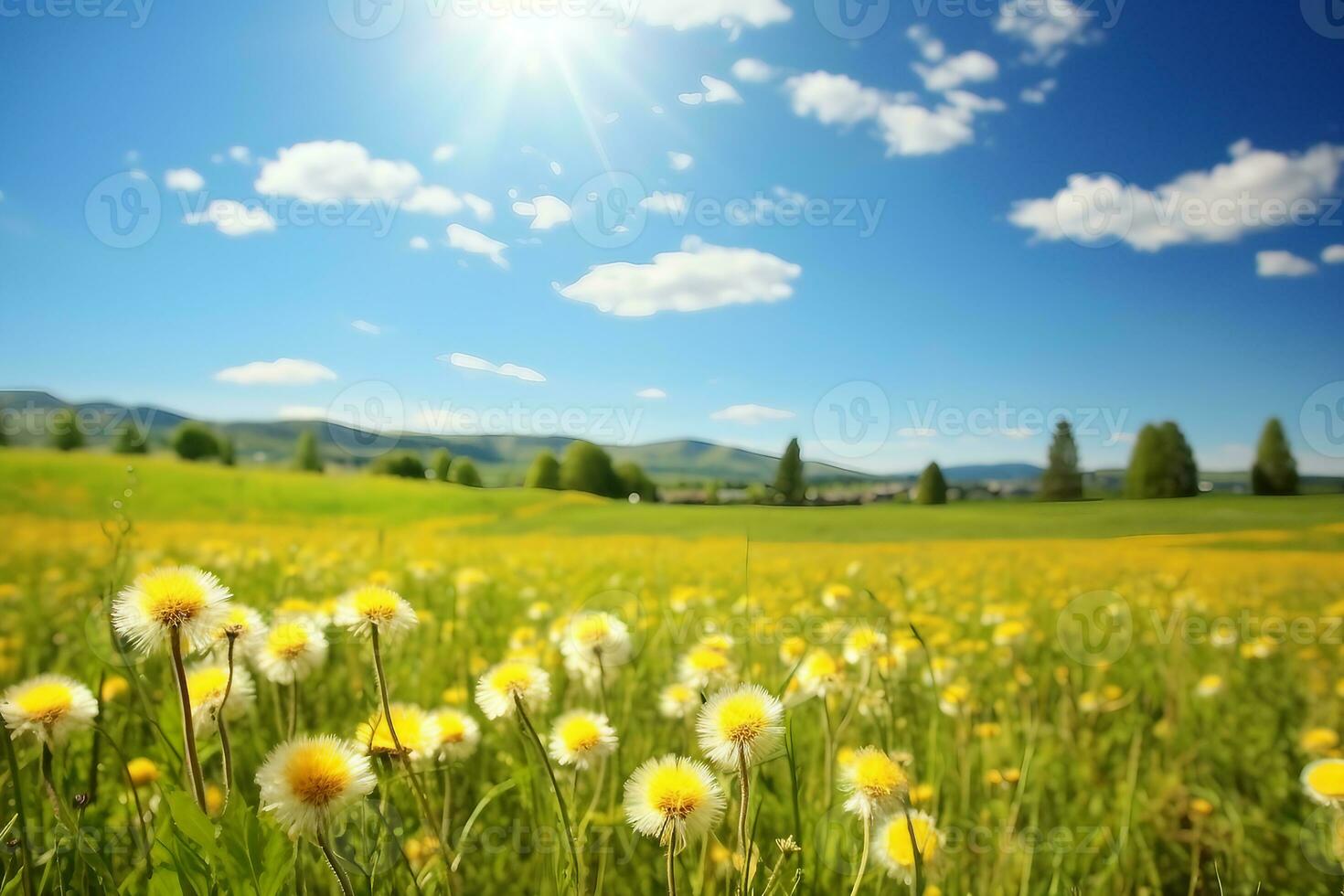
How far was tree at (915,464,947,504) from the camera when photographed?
5.09 m

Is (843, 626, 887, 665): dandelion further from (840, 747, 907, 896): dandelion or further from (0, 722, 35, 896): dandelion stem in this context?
(0, 722, 35, 896): dandelion stem

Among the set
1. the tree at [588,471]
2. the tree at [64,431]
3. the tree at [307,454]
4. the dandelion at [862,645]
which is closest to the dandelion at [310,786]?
the dandelion at [862,645]

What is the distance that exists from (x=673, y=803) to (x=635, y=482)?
5049 millimetres

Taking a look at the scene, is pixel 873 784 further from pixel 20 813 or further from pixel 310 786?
pixel 20 813

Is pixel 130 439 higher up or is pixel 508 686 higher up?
pixel 130 439

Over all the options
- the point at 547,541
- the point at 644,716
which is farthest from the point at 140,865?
the point at 547,541

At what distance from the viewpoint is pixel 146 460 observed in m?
9.23

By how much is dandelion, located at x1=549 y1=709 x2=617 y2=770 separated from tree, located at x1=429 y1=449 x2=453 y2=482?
240 inches

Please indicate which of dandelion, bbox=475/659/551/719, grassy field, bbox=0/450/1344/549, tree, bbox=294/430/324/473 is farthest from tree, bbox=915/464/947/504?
tree, bbox=294/430/324/473

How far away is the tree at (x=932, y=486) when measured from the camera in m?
5.09

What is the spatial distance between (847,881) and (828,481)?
2.69 metres

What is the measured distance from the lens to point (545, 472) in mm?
5484

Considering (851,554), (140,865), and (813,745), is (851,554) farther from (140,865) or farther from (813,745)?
(140,865)

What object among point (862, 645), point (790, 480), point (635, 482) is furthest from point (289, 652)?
point (635, 482)
